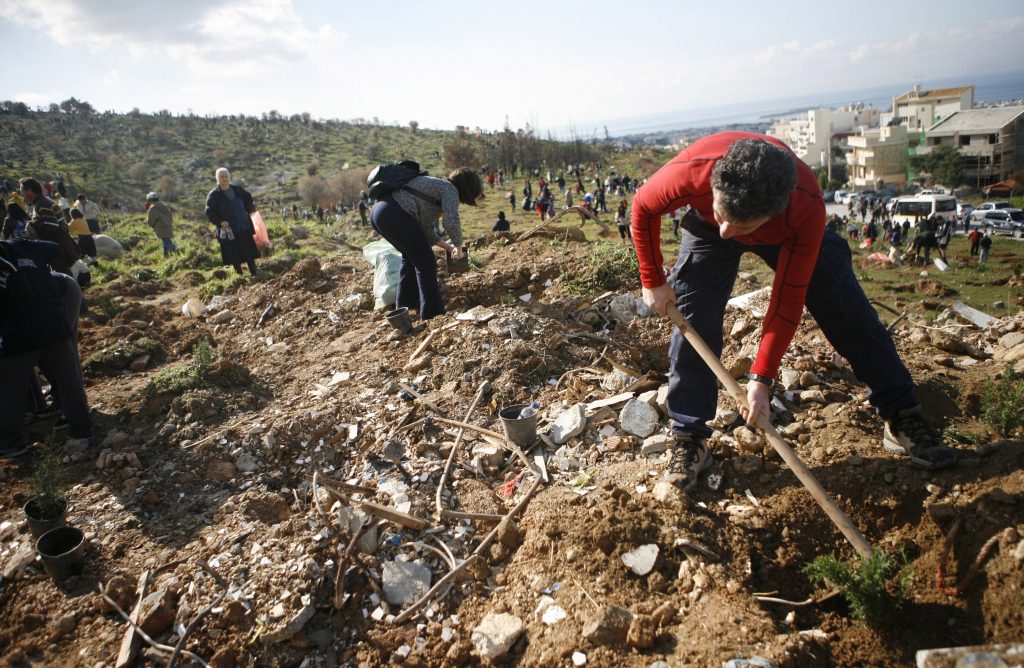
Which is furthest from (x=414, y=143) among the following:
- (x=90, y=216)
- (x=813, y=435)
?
(x=813, y=435)

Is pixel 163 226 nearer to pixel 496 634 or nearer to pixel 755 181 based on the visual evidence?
pixel 496 634

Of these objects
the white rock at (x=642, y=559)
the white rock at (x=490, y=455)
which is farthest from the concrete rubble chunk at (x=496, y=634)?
the white rock at (x=490, y=455)

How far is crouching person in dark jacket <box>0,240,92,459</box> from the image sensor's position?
361cm

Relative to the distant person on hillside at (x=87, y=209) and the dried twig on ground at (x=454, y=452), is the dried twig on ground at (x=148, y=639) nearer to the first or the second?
the dried twig on ground at (x=454, y=452)

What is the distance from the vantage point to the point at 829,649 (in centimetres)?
190

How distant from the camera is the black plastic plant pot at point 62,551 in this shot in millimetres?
2648

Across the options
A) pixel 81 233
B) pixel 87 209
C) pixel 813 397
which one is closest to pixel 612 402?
pixel 813 397

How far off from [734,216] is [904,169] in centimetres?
5449

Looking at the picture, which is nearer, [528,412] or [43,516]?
[43,516]

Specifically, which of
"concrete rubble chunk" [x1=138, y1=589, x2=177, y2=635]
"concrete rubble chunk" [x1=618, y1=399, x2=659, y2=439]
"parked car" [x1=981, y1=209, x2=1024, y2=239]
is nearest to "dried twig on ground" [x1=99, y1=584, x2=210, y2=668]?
"concrete rubble chunk" [x1=138, y1=589, x2=177, y2=635]

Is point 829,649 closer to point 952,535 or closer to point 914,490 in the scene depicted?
point 952,535

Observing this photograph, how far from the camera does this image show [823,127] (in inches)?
2793

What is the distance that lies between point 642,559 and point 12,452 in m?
4.24

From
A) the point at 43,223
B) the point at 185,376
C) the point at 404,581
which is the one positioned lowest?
the point at 404,581
